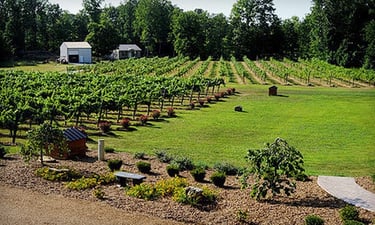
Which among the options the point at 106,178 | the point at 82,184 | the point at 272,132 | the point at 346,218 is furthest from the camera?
the point at 272,132

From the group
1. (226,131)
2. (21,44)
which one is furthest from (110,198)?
(21,44)

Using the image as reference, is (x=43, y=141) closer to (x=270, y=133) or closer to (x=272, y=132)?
(x=270, y=133)

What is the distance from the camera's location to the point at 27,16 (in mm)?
106938

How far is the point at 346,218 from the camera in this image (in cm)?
1354

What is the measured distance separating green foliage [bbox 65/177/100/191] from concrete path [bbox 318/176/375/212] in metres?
8.34

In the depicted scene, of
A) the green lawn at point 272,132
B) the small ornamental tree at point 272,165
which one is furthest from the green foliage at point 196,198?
the green lawn at point 272,132

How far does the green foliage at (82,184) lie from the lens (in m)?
16.8

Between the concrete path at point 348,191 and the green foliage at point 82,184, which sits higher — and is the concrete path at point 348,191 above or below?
Answer: above

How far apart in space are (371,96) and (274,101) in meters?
11.9

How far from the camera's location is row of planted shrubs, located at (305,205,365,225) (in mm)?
12978

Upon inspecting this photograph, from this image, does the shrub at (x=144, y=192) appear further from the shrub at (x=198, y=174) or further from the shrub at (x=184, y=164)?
the shrub at (x=184, y=164)

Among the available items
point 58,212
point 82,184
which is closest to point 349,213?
point 58,212

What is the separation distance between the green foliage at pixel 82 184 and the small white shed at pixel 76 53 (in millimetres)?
76133

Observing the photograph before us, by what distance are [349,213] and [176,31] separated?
92.6m
